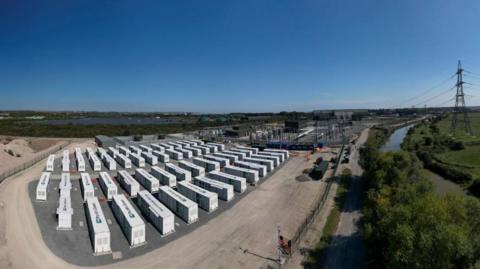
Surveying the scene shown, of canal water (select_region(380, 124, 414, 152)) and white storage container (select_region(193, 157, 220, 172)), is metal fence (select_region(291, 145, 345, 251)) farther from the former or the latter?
canal water (select_region(380, 124, 414, 152))

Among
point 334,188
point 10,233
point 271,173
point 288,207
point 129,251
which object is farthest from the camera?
point 271,173

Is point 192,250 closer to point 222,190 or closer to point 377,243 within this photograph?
point 222,190

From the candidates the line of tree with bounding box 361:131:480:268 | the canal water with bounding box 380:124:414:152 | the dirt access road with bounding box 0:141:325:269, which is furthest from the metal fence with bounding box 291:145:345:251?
the canal water with bounding box 380:124:414:152

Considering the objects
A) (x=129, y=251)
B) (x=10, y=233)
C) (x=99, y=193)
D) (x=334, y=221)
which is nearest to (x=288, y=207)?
(x=334, y=221)

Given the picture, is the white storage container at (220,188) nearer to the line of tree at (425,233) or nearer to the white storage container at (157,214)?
the white storage container at (157,214)

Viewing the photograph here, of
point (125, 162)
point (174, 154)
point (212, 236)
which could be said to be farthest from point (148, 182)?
point (174, 154)

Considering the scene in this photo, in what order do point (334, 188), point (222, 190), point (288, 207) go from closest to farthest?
point (288, 207)
point (222, 190)
point (334, 188)

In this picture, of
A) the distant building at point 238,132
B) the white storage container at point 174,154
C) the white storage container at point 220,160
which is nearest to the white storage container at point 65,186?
the white storage container at point 174,154
